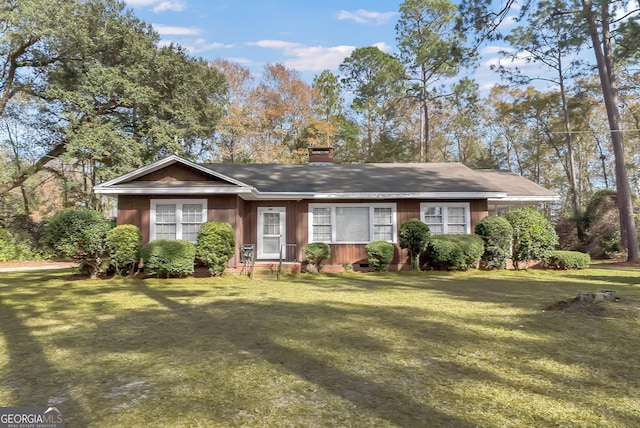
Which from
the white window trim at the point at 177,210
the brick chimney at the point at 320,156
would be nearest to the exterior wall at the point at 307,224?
the white window trim at the point at 177,210

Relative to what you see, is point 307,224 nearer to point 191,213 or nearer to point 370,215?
point 370,215

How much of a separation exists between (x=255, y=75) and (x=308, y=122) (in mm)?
6175

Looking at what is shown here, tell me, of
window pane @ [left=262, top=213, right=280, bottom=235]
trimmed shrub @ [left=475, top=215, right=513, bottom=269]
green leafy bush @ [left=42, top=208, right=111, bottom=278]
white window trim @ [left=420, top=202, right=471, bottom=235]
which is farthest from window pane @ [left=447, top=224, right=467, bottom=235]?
green leafy bush @ [left=42, top=208, right=111, bottom=278]

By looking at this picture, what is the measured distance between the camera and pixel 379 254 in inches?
517

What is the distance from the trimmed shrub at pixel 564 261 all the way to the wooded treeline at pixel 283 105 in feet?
18.9

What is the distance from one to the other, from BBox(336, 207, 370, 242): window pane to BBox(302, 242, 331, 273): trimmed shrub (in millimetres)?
958

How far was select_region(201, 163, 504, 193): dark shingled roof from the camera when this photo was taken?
14.2 m

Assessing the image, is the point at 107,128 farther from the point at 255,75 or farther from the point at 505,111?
the point at 505,111

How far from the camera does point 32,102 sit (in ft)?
78.2

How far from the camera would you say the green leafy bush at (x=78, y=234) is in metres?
10.7

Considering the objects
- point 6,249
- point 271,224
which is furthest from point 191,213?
point 6,249

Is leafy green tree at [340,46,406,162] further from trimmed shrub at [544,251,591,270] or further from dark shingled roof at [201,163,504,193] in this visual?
trimmed shrub at [544,251,591,270]

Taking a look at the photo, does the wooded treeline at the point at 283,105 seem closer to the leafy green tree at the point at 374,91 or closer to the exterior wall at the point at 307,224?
the leafy green tree at the point at 374,91

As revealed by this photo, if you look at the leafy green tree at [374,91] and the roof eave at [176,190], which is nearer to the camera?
the roof eave at [176,190]
